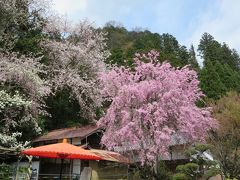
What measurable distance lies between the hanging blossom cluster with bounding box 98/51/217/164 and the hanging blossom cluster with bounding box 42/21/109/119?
11.2ft

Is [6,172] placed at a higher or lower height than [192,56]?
lower

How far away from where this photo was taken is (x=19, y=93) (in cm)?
1816

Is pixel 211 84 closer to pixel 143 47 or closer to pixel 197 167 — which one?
pixel 143 47

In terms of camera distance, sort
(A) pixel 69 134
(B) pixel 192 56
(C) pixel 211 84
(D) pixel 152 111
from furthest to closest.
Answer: (B) pixel 192 56, (C) pixel 211 84, (A) pixel 69 134, (D) pixel 152 111

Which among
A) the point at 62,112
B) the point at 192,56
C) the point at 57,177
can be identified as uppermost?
the point at 192,56

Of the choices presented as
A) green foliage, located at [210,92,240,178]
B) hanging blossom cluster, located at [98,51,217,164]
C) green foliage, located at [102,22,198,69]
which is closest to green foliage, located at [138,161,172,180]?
hanging blossom cluster, located at [98,51,217,164]

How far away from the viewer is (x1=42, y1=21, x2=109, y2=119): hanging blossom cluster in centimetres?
2127

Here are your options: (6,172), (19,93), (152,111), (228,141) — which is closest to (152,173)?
Result: (152,111)

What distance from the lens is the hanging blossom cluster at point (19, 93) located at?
57.0ft

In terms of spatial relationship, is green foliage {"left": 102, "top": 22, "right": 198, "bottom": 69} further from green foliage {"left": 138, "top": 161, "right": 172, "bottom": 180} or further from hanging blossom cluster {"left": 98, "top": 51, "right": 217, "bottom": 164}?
green foliage {"left": 138, "top": 161, "right": 172, "bottom": 180}

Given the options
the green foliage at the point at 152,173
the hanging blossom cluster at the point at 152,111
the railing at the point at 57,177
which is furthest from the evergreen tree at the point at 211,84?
the railing at the point at 57,177

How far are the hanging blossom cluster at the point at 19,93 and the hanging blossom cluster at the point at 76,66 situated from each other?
2.19 metres

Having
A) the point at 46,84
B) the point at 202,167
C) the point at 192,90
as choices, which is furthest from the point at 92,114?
the point at 202,167

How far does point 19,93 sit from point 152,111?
23.4 feet
